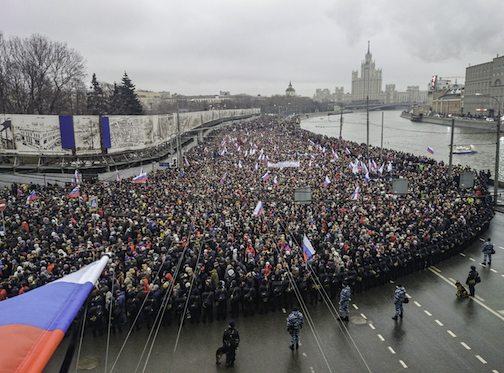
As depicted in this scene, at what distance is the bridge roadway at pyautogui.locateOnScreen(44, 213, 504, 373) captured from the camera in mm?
7984

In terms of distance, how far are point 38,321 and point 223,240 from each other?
10622 millimetres

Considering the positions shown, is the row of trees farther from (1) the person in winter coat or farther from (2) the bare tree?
(1) the person in winter coat

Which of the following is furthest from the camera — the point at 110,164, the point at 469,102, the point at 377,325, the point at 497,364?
the point at 469,102

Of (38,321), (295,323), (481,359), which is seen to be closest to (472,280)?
(481,359)

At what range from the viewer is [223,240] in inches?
526

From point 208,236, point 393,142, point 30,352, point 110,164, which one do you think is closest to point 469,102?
point 393,142

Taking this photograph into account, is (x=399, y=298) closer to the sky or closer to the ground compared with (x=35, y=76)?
closer to the ground

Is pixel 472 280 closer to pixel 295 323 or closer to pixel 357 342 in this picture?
pixel 357 342

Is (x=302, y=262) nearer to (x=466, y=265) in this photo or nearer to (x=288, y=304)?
(x=288, y=304)

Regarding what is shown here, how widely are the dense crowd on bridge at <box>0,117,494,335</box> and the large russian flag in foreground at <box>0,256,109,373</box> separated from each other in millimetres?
5442

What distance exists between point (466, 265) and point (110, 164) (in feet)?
89.3

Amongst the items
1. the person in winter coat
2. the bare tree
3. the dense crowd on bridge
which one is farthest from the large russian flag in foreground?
the bare tree

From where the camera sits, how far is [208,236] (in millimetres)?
13836

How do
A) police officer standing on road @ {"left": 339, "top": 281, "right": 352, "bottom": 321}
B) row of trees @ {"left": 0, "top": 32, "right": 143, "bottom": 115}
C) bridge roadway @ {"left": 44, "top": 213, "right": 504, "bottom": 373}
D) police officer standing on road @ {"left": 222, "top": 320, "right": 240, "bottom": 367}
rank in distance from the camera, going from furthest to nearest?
row of trees @ {"left": 0, "top": 32, "right": 143, "bottom": 115} < police officer standing on road @ {"left": 339, "top": 281, "right": 352, "bottom": 321} < bridge roadway @ {"left": 44, "top": 213, "right": 504, "bottom": 373} < police officer standing on road @ {"left": 222, "top": 320, "right": 240, "bottom": 367}
